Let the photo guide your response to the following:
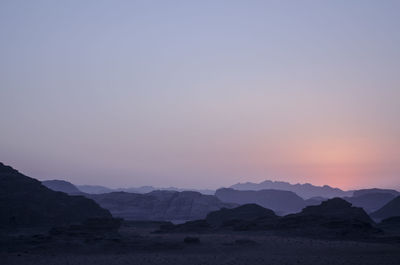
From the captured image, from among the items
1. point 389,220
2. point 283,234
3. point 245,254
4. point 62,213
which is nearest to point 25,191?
point 62,213

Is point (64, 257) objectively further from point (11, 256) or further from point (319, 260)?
point (319, 260)

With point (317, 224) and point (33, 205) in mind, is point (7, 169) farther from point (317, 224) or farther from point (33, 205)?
point (317, 224)

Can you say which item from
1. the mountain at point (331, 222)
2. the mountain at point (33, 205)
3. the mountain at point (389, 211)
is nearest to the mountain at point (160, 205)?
the mountain at point (389, 211)

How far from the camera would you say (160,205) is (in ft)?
443

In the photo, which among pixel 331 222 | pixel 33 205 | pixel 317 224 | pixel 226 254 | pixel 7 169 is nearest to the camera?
pixel 226 254

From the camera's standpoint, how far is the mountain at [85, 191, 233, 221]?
12594 centimetres

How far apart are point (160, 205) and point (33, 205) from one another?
237 ft

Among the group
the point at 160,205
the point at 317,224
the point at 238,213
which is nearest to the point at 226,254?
the point at 317,224

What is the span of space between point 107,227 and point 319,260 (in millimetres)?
29396

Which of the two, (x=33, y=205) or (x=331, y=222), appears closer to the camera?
(x=331, y=222)

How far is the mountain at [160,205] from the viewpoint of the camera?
12594 centimetres

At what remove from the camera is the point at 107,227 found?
54594 mm

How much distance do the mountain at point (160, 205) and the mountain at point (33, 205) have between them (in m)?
50.9

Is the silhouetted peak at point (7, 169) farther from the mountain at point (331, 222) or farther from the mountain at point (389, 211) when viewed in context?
the mountain at point (389, 211)
